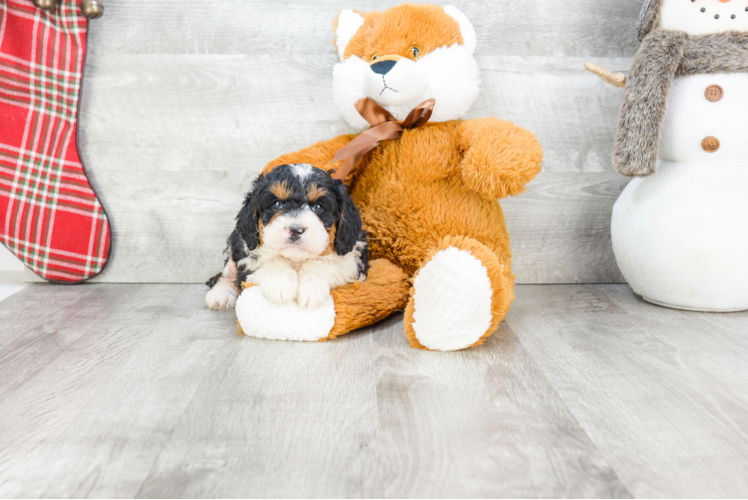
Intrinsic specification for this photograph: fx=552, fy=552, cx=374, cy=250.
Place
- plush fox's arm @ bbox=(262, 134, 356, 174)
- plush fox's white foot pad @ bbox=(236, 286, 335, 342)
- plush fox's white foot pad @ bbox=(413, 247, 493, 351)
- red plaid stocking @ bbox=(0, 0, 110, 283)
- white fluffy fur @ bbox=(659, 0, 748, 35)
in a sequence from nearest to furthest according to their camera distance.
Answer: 1. plush fox's white foot pad @ bbox=(413, 247, 493, 351)
2. plush fox's white foot pad @ bbox=(236, 286, 335, 342)
3. white fluffy fur @ bbox=(659, 0, 748, 35)
4. plush fox's arm @ bbox=(262, 134, 356, 174)
5. red plaid stocking @ bbox=(0, 0, 110, 283)

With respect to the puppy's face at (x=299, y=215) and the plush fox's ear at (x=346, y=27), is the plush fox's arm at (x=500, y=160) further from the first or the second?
the plush fox's ear at (x=346, y=27)

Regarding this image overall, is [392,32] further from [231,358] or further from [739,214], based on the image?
[739,214]

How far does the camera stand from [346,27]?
1500 mm

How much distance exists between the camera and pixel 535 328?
1373 mm

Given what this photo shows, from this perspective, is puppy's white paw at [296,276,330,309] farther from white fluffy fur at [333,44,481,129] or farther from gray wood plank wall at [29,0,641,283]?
gray wood plank wall at [29,0,641,283]

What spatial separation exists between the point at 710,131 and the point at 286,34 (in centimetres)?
121

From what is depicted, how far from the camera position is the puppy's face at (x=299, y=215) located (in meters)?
1.17

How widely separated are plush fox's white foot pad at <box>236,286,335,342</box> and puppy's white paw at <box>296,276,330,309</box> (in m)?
0.01

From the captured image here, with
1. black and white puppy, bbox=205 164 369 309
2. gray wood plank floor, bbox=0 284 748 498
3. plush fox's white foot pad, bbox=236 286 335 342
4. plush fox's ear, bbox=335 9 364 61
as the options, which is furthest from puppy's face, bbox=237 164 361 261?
plush fox's ear, bbox=335 9 364 61

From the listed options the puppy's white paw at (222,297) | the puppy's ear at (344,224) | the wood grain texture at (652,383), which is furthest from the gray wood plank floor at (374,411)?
the puppy's ear at (344,224)

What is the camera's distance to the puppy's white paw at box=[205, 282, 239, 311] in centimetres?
154

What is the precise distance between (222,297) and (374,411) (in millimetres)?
736

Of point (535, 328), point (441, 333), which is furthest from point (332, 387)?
point (535, 328)

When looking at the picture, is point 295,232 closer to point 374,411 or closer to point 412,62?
point 374,411
